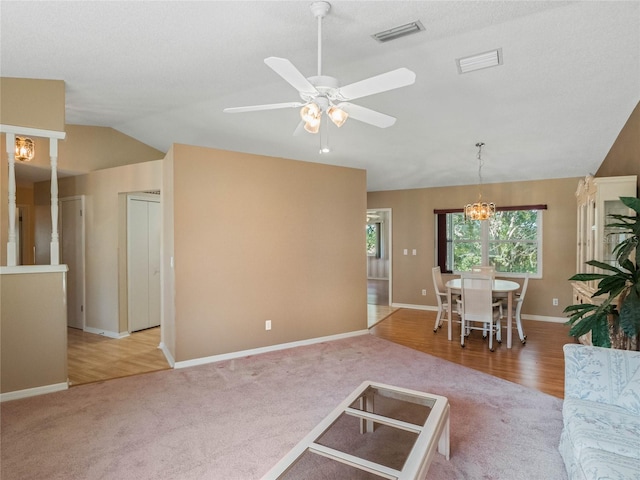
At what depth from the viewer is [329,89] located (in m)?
2.02

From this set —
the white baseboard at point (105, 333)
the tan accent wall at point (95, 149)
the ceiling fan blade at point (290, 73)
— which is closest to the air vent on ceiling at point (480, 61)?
the ceiling fan blade at point (290, 73)

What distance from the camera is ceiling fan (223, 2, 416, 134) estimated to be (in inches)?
71.4

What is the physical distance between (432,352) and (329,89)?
3423 millimetres

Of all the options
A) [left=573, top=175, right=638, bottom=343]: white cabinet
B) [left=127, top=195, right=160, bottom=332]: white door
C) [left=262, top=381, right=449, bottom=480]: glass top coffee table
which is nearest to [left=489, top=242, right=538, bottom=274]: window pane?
[left=573, top=175, right=638, bottom=343]: white cabinet

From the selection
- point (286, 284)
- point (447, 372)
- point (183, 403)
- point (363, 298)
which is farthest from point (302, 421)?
point (363, 298)

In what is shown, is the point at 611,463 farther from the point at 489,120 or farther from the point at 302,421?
the point at 489,120

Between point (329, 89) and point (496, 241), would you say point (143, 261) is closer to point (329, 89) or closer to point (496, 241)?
point (329, 89)

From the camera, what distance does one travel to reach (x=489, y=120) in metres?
4.09

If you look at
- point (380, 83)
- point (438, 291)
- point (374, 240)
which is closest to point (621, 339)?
point (438, 291)

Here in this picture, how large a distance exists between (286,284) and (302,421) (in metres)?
2.05

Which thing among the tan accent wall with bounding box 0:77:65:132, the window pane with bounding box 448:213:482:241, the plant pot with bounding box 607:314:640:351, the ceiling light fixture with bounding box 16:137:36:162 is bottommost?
the plant pot with bounding box 607:314:640:351

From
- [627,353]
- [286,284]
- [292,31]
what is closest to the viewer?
[627,353]

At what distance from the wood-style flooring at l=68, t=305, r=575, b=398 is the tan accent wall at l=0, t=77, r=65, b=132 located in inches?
97.1

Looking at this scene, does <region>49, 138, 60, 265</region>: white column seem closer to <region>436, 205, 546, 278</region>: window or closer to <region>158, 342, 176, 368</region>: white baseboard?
<region>158, 342, 176, 368</region>: white baseboard
